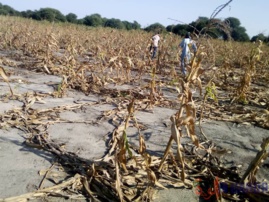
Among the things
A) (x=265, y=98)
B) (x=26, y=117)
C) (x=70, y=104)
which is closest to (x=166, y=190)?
(x=26, y=117)

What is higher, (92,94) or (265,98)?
(265,98)

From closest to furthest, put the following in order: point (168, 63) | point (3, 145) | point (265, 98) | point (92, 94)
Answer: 1. point (3, 145)
2. point (92, 94)
3. point (265, 98)
4. point (168, 63)

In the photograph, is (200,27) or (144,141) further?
(200,27)

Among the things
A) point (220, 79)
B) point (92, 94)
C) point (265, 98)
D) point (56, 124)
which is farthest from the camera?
point (220, 79)

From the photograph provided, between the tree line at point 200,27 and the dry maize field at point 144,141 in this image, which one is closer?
the dry maize field at point 144,141

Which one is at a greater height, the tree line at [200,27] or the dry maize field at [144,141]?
the tree line at [200,27]

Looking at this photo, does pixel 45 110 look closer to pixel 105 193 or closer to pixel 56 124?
pixel 56 124

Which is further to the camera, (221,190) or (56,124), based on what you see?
(56,124)

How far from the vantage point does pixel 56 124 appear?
348cm

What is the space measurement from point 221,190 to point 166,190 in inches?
19.7

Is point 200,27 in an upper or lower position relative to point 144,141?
upper

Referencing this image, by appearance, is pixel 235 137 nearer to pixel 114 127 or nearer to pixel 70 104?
pixel 114 127

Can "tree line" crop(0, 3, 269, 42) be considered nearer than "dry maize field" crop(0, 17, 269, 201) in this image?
No

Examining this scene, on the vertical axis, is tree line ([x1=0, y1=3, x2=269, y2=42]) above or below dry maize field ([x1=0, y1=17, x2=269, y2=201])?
above
